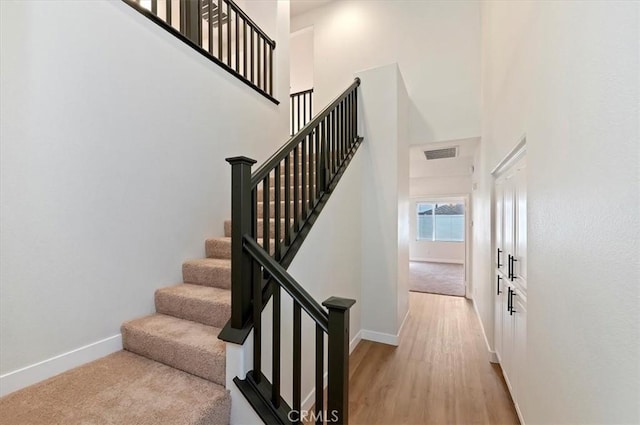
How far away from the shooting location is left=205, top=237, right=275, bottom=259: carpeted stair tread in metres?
2.55

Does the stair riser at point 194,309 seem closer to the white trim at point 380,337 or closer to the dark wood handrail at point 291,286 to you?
the dark wood handrail at point 291,286

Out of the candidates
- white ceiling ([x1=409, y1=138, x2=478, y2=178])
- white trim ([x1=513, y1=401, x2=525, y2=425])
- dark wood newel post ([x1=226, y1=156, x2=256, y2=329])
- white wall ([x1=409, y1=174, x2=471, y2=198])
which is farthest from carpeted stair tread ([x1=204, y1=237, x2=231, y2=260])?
white wall ([x1=409, y1=174, x2=471, y2=198])

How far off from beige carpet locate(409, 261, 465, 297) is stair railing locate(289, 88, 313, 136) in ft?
14.6

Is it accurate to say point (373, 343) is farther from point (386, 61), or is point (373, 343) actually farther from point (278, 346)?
point (386, 61)

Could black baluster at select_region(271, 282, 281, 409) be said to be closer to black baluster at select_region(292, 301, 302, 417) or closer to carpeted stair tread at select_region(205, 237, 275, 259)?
black baluster at select_region(292, 301, 302, 417)

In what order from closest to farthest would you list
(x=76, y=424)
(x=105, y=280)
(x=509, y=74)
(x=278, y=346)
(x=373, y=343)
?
(x=76, y=424), (x=278, y=346), (x=105, y=280), (x=509, y=74), (x=373, y=343)

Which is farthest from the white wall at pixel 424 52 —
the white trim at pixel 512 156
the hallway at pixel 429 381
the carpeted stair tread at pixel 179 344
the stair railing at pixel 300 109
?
the carpeted stair tread at pixel 179 344

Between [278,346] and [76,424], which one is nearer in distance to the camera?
[76,424]

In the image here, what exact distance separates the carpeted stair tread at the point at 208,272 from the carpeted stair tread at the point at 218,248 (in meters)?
0.06

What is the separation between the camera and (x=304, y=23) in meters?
5.56

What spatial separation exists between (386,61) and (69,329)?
208 inches

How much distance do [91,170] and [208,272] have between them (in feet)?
3.65

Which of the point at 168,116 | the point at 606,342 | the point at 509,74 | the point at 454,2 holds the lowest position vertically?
the point at 606,342

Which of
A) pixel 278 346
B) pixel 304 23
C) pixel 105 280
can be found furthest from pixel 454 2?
pixel 105 280
